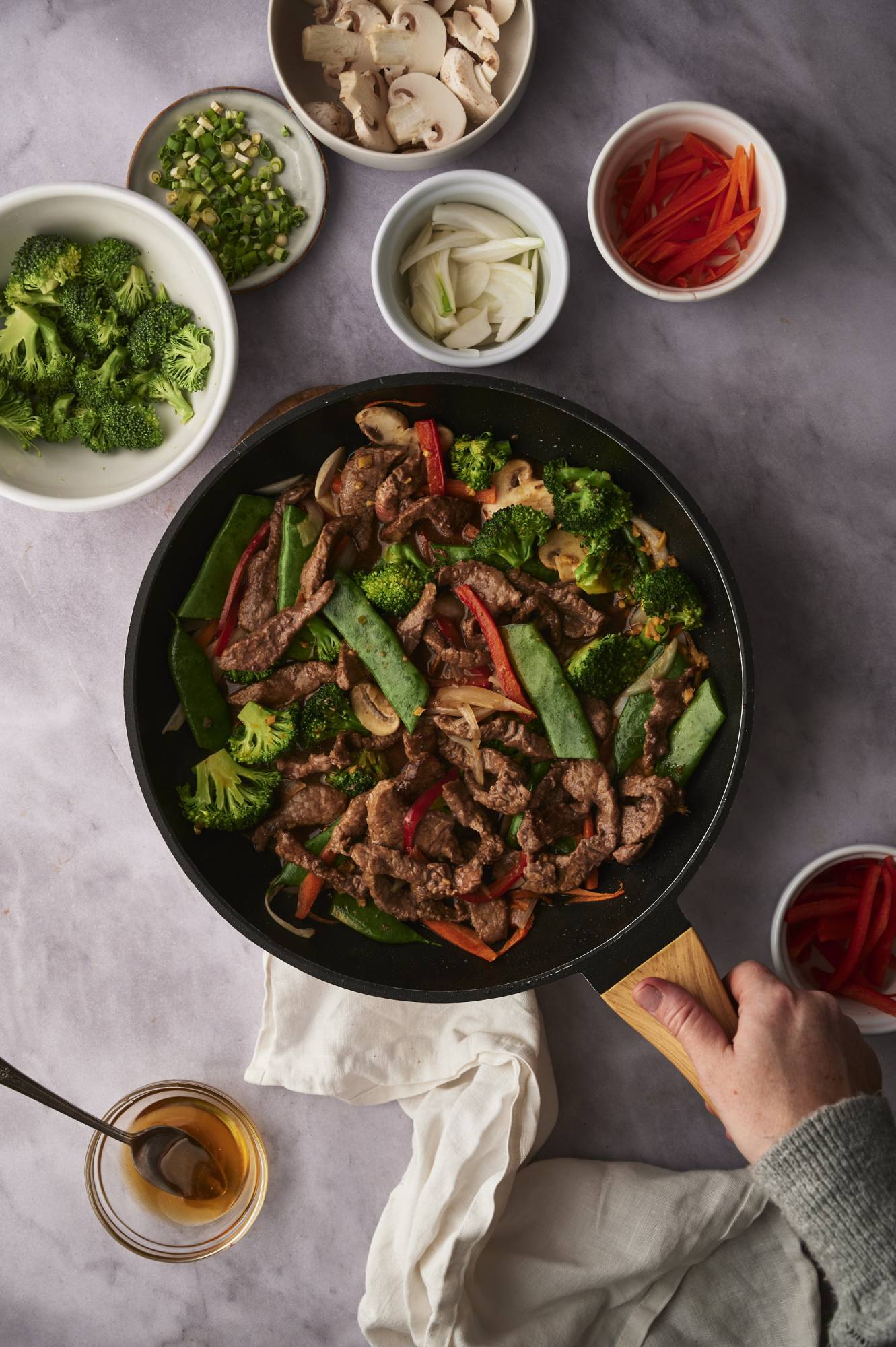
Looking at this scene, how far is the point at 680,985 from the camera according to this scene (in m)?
2.63

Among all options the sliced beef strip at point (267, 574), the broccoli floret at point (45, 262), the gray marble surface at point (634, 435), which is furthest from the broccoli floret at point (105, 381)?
the sliced beef strip at point (267, 574)

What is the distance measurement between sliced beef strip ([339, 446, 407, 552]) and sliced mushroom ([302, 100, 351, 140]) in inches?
38.2

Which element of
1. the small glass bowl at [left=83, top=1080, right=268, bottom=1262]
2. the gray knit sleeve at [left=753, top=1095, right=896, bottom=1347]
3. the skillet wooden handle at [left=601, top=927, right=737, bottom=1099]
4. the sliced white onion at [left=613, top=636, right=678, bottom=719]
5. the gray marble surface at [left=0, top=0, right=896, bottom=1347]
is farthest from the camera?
the small glass bowl at [left=83, top=1080, right=268, bottom=1262]

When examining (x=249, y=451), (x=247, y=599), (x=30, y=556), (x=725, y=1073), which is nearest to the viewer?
(x=725, y=1073)

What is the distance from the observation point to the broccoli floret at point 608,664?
113 inches

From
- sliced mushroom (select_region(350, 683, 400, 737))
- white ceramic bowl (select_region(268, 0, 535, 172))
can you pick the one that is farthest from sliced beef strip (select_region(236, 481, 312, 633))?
white ceramic bowl (select_region(268, 0, 535, 172))

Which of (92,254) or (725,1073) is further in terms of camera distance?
(92,254)

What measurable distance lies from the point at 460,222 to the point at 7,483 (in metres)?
1.61

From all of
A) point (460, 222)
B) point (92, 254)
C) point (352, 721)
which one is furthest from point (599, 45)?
point (352, 721)

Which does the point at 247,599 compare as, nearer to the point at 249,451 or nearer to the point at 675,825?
the point at 249,451

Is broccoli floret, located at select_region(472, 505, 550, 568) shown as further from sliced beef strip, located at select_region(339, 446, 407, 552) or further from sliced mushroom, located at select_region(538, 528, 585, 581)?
sliced beef strip, located at select_region(339, 446, 407, 552)

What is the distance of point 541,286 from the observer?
2.95 metres

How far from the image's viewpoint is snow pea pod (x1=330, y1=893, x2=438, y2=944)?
299 cm

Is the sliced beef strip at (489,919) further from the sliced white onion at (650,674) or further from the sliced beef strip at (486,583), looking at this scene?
the sliced beef strip at (486,583)
